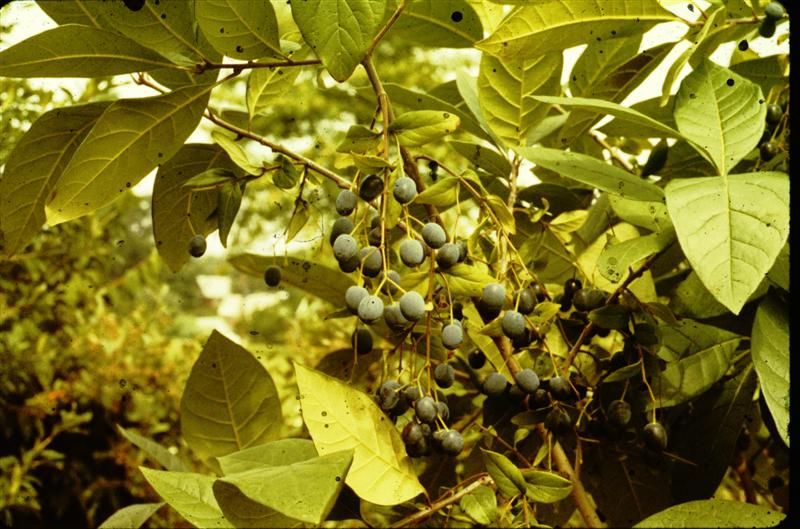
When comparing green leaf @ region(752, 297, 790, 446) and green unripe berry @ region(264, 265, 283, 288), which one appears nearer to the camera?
green leaf @ region(752, 297, 790, 446)

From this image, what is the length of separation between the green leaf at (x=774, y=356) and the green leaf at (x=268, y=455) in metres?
0.36

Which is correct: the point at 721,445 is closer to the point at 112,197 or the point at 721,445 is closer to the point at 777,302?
the point at 777,302

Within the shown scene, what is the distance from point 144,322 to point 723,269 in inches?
99.4

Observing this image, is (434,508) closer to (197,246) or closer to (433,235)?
(433,235)

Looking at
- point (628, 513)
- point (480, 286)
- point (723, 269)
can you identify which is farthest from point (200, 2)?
point (628, 513)

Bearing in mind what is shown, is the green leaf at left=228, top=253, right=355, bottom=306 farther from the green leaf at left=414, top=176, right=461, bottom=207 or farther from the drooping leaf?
the drooping leaf

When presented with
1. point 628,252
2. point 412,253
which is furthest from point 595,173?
point 412,253

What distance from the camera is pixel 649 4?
25.8 inches

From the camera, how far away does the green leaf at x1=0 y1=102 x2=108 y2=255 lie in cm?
68

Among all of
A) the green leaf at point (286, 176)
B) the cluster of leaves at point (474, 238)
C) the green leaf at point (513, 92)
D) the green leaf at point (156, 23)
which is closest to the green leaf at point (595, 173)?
the cluster of leaves at point (474, 238)

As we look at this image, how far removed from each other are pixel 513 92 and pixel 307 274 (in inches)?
12.1

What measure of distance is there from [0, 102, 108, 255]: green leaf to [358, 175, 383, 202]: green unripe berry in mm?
280

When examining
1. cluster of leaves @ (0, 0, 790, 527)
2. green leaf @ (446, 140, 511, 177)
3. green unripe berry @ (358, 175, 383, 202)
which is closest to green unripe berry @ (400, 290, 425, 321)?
cluster of leaves @ (0, 0, 790, 527)

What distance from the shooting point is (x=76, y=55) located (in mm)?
593
